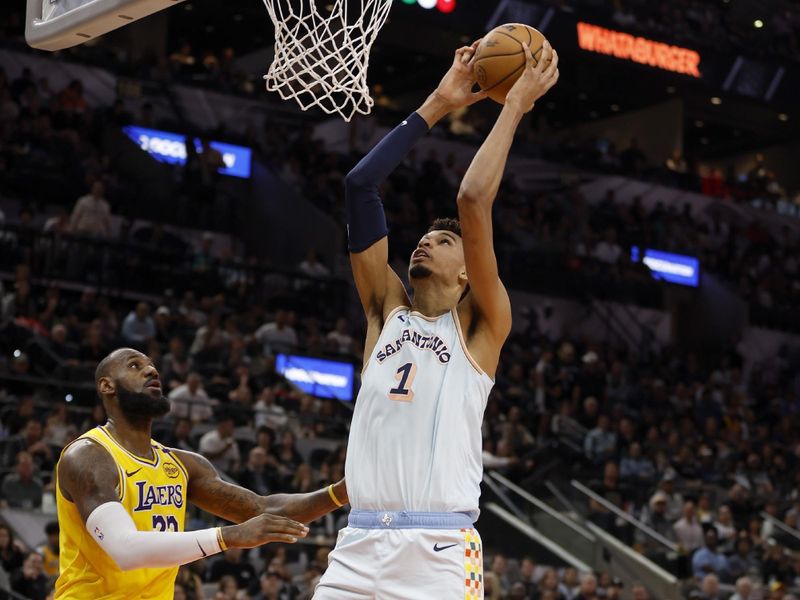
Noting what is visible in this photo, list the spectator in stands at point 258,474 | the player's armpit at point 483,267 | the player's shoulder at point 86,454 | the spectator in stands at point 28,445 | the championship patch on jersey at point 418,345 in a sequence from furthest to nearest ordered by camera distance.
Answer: the spectator in stands at point 258,474 → the spectator in stands at point 28,445 → the player's shoulder at point 86,454 → the championship patch on jersey at point 418,345 → the player's armpit at point 483,267

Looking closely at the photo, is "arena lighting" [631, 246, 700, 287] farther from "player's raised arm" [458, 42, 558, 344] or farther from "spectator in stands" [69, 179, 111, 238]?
"player's raised arm" [458, 42, 558, 344]

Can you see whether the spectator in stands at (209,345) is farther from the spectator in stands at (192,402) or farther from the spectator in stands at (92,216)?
the spectator in stands at (92,216)

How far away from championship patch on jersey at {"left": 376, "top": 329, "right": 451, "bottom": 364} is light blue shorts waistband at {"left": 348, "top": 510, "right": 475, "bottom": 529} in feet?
1.88

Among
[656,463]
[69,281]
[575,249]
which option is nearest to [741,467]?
[656,463]

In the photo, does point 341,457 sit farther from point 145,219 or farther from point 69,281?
point 145,219

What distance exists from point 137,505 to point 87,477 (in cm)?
27

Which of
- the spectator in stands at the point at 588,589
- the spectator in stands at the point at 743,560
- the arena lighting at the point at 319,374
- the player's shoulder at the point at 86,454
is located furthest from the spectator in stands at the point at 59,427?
the player's shoulder at the point at 86,454

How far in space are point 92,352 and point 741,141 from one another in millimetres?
24188

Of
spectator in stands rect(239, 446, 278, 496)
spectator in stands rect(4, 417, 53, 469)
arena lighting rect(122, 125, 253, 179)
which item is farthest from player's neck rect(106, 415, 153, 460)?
arena lighting rect(122, 125, 253, 179)

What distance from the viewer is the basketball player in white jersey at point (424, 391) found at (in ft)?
15.9

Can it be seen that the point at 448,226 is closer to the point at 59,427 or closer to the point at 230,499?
the point at 230,499

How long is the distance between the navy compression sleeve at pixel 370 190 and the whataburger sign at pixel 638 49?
23445mm

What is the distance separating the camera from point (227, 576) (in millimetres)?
12672

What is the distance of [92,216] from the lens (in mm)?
19250
